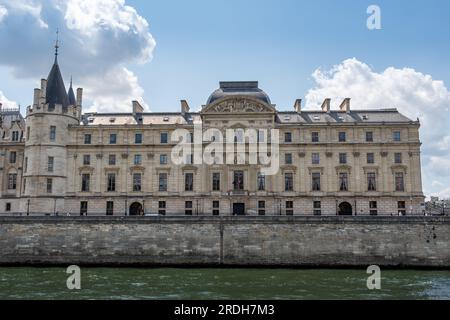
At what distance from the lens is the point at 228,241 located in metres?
37.2

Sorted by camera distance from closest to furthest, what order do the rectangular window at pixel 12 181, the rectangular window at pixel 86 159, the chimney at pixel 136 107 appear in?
the rectangular window at pixel 86 159 → the rectangular window at pixel 12 181 → the chimney at pixel 136 107

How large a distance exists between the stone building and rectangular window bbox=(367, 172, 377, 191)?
11cm

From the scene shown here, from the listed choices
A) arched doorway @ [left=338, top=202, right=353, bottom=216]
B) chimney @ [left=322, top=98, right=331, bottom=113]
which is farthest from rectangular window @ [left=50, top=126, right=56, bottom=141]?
arched doorway @ [left=338, top=202, right=353, bottom=216]

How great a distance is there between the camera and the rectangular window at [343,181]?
51362 millimetres

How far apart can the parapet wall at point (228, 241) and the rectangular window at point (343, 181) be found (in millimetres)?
14427

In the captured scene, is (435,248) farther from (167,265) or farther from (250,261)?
(167,265)

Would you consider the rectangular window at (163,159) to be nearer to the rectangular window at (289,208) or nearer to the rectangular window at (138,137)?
the rectangular window at (138,137)

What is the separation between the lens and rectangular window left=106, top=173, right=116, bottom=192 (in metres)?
52.6

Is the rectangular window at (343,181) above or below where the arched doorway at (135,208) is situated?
above

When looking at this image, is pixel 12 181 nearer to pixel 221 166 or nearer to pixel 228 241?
pixel 221 166

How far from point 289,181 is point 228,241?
16.6 meters

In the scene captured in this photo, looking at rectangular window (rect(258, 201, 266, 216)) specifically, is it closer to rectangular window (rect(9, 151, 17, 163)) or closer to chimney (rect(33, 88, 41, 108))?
chimney (rect(33, 88, 41, 108))

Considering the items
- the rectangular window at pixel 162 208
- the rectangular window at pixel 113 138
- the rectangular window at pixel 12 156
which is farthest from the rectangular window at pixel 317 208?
the rectangular window at pixel 12 156
